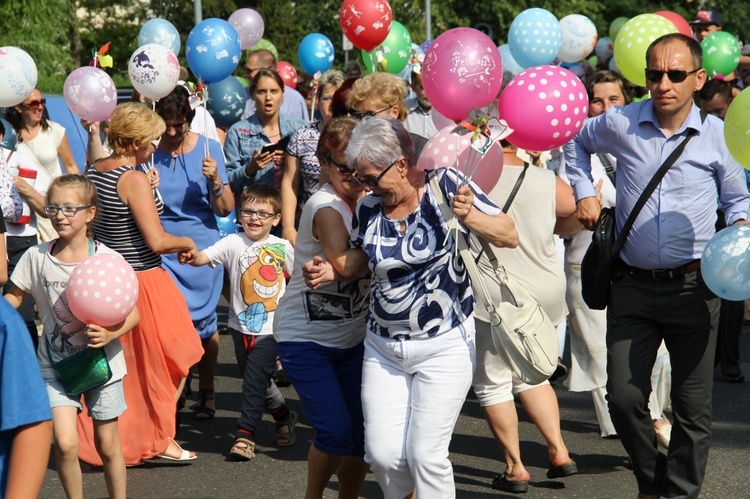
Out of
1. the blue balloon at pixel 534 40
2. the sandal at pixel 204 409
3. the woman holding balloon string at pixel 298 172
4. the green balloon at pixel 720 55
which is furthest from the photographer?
the green balloon at pixel 720 55

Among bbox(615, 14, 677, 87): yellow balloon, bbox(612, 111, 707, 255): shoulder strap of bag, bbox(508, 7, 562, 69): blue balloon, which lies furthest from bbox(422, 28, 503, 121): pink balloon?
bbox(508, 7, 562, 69): blue balloon

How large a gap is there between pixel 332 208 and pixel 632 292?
1412 mm

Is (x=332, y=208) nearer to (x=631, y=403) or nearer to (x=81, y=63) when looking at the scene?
(x=631, y=403)

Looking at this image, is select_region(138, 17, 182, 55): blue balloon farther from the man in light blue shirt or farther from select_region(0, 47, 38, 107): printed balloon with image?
the man in light blue shirt

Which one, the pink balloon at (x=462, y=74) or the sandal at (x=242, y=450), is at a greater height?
the pink balloon at (x=462, y=74)

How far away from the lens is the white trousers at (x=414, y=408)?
4258 mm

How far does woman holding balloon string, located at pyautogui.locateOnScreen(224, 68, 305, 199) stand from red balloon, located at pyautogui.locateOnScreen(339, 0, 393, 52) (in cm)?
70

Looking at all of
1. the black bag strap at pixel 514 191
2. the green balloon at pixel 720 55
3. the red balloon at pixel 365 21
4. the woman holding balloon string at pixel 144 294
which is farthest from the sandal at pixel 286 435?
the green balloon at pixel 720 55

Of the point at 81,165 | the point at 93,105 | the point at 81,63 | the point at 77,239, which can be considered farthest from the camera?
the point at 81,63

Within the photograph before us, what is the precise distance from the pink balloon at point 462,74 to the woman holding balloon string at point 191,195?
8.38ft

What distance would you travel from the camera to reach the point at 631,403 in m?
4.89

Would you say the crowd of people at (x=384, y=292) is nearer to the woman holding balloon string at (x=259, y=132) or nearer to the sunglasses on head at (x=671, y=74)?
the sunglasses on head at (x=671, y=74)

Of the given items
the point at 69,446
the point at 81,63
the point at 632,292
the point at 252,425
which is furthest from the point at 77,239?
the point at 81,63

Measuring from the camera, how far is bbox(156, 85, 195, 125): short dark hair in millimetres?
6898
